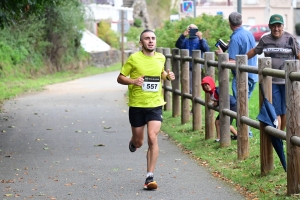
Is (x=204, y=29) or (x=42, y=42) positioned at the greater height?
(x=204, y=29)

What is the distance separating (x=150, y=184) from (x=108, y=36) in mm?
53941

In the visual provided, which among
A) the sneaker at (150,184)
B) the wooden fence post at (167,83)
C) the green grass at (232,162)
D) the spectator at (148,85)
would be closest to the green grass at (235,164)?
the green grass at (232,162)

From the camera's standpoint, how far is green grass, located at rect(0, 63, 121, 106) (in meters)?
25.9

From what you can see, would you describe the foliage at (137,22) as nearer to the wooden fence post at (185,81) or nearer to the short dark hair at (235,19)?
the wooden fence post at (185,81)

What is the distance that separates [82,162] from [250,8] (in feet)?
226

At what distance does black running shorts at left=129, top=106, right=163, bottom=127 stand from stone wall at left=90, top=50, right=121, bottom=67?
3785 cm

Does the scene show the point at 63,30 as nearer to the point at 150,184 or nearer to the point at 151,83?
the point at 151,83

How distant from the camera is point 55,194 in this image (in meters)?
8.70

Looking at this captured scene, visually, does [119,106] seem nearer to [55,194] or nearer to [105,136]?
[105,136]

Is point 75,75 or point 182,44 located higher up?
point 182,44

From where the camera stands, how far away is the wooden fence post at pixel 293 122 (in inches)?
311

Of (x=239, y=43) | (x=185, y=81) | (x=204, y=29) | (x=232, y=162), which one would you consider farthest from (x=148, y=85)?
(x=204, y=29)

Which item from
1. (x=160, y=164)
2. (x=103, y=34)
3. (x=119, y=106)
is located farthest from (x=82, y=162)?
(x=103, y=34)

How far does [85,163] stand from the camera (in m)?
10.9
